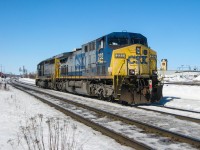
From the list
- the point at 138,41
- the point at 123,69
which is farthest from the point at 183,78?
the point at 123,69

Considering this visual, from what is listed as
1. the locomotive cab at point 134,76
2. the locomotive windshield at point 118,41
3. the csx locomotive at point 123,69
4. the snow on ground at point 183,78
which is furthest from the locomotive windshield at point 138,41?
the snow on ground at point 183,78

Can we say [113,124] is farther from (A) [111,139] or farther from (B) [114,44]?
(B) [114,44]

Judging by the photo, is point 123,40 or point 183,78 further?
point 183,78

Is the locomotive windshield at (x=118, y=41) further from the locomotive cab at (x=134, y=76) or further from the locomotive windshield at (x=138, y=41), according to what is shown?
the locomotive cab at (x=134, y=76)

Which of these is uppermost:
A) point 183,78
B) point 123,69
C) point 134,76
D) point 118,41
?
point 118,41

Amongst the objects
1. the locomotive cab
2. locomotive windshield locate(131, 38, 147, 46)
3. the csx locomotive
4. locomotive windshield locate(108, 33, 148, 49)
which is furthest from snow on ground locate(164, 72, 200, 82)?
the locomotive cab

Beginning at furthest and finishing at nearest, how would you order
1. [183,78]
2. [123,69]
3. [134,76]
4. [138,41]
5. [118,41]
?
[183,78], [138,41], [118,41], [123,69], [134,76]

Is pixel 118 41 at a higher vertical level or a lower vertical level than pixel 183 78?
higher

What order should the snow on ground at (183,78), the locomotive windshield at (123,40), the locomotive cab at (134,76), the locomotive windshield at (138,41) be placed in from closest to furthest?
1. the locomotive cab at (134,76)
2. the locomotive windshield at (123,40)
3. the locomotive windshield at (138,41)
4. the snow on ground at (183,78)

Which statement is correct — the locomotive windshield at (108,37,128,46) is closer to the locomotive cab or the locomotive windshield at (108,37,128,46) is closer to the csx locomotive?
the csx locomotive

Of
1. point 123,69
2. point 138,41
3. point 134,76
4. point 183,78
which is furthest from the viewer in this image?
point 183,78

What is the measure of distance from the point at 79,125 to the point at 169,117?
341 centimetres

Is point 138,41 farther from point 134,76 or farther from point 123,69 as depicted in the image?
point 134,76

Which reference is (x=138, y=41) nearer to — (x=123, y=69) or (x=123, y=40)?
(x=123, y=40)
